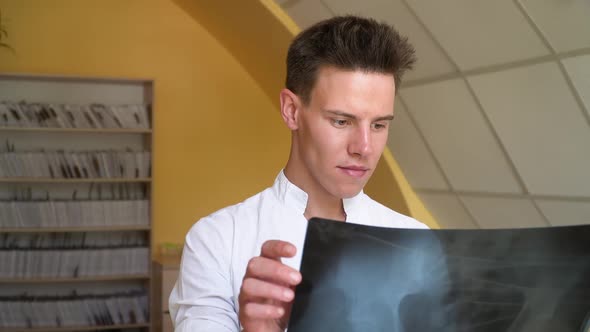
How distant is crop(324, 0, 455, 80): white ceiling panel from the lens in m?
3.11

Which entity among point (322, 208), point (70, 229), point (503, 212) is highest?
point (70, 229)

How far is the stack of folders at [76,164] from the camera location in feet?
15.2

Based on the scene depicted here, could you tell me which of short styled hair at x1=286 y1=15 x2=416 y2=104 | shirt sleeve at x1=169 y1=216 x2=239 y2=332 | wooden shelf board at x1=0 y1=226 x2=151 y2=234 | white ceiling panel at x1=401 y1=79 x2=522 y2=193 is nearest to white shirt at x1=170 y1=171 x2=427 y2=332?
shirt sleeve at x1=169 y1=216 x2=239 y2=332

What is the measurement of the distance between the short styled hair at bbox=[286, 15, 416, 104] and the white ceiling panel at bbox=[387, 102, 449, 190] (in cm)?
230

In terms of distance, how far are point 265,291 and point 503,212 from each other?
8.72ft

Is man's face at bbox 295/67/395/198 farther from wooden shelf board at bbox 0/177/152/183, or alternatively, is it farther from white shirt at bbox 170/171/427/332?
wooden shelf board at bbox 0/177/152/183

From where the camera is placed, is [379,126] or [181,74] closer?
[379,126]

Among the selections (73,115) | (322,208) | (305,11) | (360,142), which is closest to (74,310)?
(73,115)

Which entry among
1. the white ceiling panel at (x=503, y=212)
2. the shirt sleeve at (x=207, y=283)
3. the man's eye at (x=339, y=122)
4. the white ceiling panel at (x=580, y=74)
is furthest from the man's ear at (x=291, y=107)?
the white ceiling panel at (x=503, y=212)

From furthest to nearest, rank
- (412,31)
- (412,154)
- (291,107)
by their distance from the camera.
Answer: (412,154) < (412,31) < (291,107)

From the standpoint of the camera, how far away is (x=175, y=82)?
17.2ft

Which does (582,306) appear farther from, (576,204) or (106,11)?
(106,11)

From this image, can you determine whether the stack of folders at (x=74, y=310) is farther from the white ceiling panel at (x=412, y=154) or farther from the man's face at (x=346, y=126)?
the man's face at (x=346, y=126)

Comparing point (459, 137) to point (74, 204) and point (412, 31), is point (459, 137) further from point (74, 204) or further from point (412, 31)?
point (74, 204)
